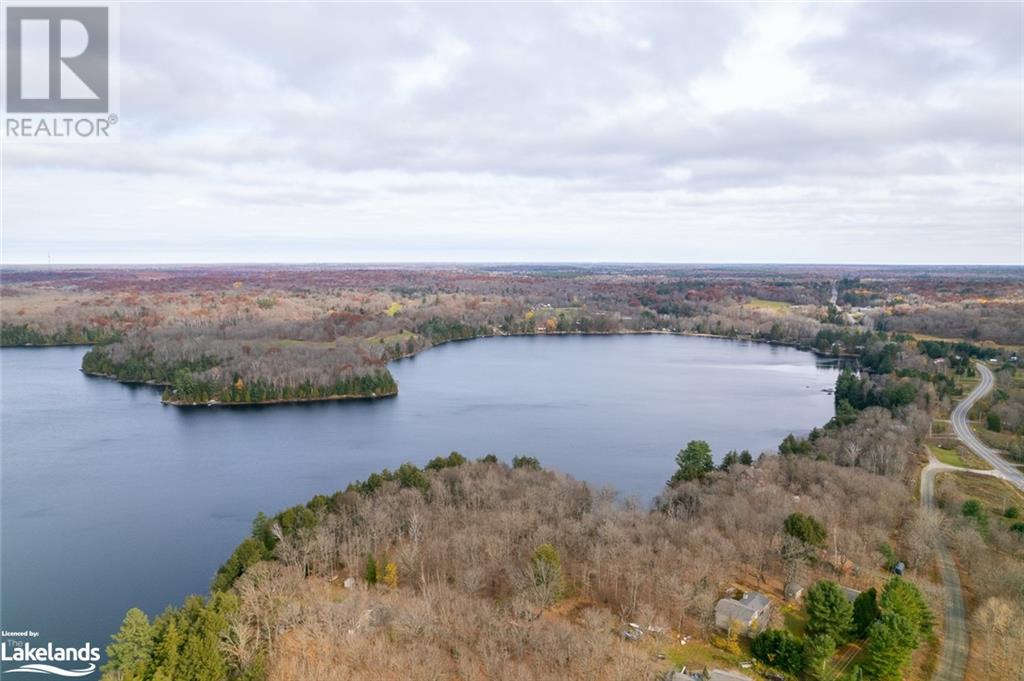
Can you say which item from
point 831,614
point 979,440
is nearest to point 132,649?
point 831,614

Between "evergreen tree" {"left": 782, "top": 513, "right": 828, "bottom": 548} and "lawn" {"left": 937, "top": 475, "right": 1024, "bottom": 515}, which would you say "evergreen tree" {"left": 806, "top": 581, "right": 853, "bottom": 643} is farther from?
"lawn" {"left": 937, "top": 475, "right": 1024, "bottom": 515}

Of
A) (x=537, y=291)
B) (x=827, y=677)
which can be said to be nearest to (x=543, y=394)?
(x=827, y=677)

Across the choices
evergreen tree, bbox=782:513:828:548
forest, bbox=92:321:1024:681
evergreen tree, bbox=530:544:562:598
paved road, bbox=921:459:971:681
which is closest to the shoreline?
forest, bbox=92:321:1024:681

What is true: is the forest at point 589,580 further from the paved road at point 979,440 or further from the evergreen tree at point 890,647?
the paved road at point 979,440

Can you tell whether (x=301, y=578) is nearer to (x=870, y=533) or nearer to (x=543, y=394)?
(x=870, y=533)

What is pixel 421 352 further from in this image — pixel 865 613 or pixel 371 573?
pixel 865 613
